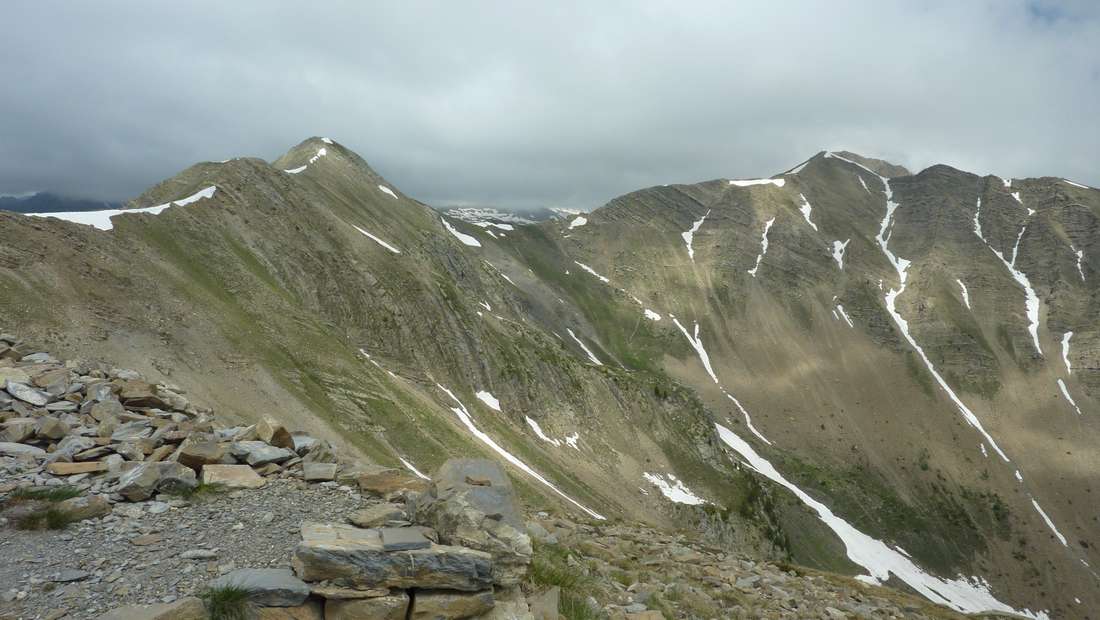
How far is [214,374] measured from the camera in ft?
104

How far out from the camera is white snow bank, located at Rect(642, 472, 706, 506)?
66.8 m

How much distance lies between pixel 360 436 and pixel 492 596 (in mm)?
29666

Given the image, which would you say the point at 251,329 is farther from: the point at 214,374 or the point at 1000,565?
the point at 1000,565

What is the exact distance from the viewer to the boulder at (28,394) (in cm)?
1225

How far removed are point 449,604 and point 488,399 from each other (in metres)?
53.7

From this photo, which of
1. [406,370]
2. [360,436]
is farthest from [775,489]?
[360,436]

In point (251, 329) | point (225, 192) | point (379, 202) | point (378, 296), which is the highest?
point (379, 202)

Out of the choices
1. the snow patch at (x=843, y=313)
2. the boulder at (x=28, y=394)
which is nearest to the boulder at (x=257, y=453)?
→ the boulder at (x=28, y=394)

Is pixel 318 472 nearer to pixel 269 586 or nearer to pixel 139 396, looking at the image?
pixel 269 586

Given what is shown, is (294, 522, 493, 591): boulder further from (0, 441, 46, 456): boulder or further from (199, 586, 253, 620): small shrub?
(0, 441, 46, 456): boulder

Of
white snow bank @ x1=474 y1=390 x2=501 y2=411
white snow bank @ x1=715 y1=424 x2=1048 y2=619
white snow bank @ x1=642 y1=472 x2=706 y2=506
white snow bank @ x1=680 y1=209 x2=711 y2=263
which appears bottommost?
white snow bank @ x1=715 y1=424 x2=1048 y2=619

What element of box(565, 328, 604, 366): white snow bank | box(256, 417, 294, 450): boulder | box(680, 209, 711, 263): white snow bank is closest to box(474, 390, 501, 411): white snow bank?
box(256, 417, 294, 450): boulder

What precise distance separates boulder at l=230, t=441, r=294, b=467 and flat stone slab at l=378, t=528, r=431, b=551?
4731 millimetres

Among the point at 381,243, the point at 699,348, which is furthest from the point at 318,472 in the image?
the point at 699,348
